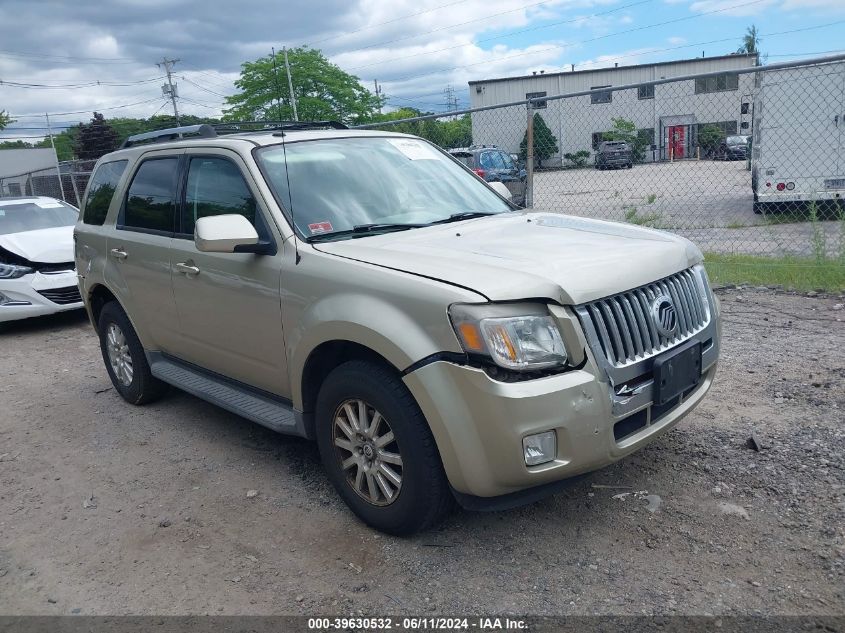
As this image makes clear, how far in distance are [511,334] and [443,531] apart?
1.14 m

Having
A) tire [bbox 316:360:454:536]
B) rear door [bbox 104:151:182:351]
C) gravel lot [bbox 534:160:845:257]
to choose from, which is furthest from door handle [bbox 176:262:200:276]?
gravel lot [bbox 534:160:845:257]

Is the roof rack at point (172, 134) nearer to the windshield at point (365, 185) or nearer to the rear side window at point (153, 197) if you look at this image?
the rear side window at point (153, 197)

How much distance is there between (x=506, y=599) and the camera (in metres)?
2.78

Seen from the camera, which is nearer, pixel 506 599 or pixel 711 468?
pixel 506 599

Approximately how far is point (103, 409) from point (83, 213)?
5.23 feet

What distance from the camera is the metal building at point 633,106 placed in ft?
38.5

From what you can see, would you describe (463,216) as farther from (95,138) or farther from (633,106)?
(95,138)

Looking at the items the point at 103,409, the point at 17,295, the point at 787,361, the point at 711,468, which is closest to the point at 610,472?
the point at 711,468

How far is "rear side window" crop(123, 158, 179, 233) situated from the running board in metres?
0.93

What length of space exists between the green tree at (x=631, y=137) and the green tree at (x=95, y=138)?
48.3 meters

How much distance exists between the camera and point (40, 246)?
845 cm

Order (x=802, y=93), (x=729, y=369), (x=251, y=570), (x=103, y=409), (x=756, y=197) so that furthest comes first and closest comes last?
(x=802, y=93), (x=756, y=197), (x=103, y=409), (x=729, y=369), (x=251, y=570)

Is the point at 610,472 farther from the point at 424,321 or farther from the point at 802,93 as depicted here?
the point at 802,93

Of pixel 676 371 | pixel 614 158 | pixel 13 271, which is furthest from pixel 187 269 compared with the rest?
pixel 614 158
